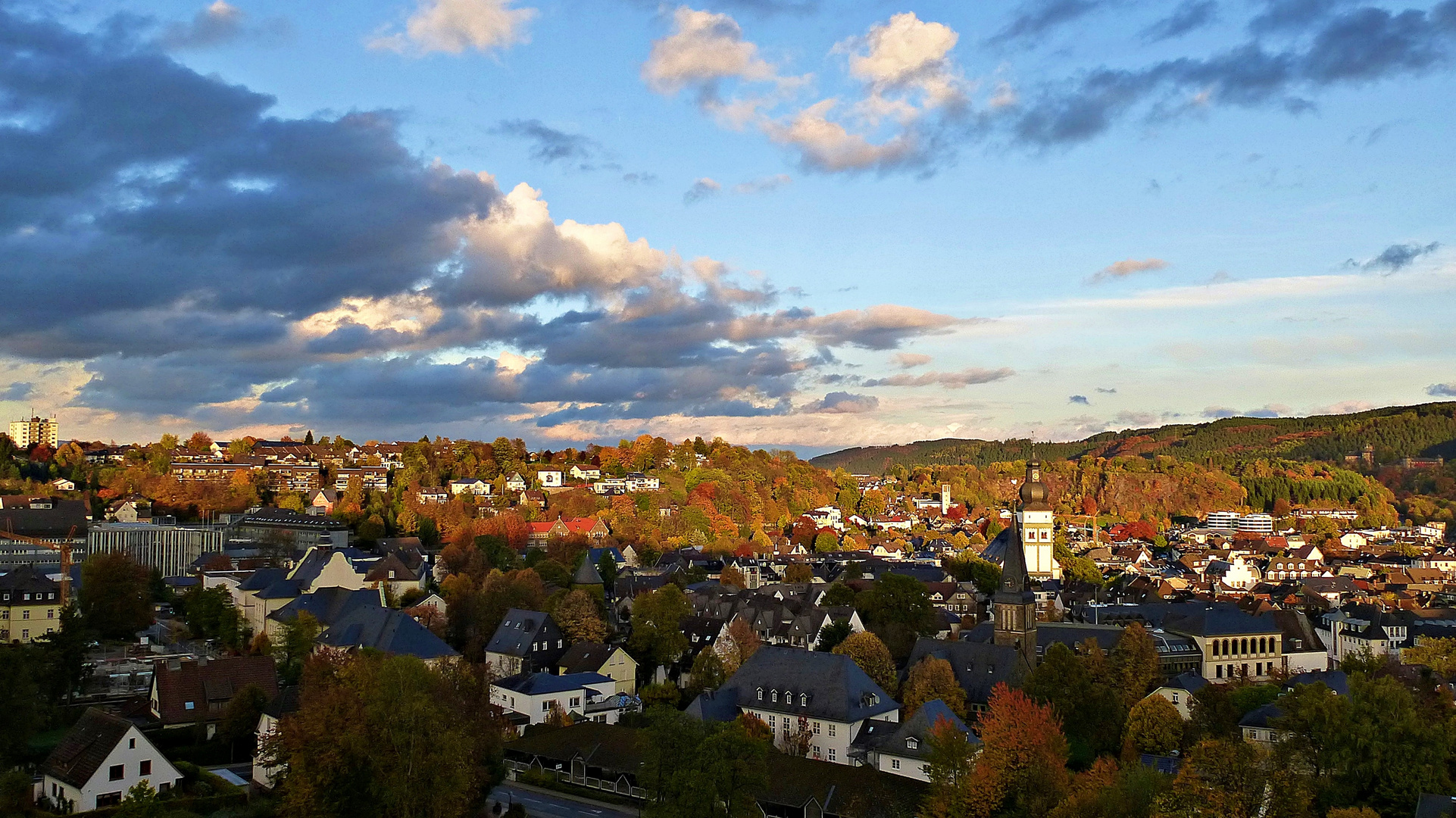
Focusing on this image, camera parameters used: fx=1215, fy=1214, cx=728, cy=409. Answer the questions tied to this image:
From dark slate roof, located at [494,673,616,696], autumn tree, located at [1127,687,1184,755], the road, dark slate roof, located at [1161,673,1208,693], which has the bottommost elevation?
the road

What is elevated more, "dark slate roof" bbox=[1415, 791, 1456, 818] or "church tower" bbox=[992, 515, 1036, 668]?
"church tower" bbox=[992, 515, 1036, 668]

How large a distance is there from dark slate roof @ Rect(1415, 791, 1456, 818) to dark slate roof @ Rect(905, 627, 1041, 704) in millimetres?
18827

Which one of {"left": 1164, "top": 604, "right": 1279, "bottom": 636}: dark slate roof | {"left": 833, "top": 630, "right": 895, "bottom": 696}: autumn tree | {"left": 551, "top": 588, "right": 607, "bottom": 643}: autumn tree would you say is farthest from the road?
{"left": 1164, "top": 604, "right": 1279, "bottom": 636}: dark slate roof

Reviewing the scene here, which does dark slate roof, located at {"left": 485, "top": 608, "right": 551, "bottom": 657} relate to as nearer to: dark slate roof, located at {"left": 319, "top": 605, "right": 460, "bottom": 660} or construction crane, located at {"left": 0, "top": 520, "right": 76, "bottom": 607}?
dark slate roof, located at {"left": 319, "top": 605, "right": 460, "bottom": 660}

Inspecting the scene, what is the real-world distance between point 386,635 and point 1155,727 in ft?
103

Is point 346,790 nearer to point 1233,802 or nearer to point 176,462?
point 1233,802

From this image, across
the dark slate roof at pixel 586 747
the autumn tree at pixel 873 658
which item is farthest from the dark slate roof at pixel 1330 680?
the dark slate roof at pixel 586 747

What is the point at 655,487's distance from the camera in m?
141

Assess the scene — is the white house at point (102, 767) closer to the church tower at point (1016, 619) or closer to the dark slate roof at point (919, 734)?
the dark slate roof at point (919, 734)

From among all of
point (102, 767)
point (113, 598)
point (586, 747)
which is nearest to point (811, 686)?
point (586, 747)

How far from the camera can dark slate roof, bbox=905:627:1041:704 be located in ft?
168

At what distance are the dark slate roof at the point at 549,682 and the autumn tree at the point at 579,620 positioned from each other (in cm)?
617

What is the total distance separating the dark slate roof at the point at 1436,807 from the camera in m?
31.2

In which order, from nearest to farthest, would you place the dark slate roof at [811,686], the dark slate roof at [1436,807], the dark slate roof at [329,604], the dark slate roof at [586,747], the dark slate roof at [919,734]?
the dark slate roof at [1436,807]
the dark slate roof at [919,734]
the dark slate roof at [586,747]
the dark slate roof at [811,686]
the dark slate roof at [329,604]
